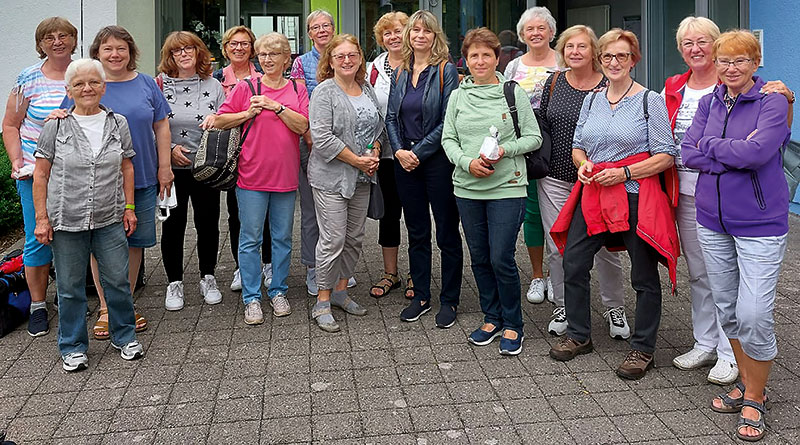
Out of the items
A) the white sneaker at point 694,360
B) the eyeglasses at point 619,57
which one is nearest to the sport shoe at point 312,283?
the white sneaker at point 694,360

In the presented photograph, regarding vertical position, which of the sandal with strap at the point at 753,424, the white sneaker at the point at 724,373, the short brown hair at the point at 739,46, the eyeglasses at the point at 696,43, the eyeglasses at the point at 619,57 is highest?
the eyeglasses at the point at 696,43

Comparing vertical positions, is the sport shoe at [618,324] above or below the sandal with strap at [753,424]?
above

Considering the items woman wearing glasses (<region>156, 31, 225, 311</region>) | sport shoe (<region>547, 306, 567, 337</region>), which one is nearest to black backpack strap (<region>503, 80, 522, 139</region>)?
sport shoe (<region>547, 306, 567, 337</region>)

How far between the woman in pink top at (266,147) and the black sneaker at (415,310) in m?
0.88

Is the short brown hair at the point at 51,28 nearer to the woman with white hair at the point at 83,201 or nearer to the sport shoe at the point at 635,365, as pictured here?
the woman with white hair at the point at 83,201

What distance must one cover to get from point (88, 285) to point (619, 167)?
4.20 meters

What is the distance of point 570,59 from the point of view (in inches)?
190

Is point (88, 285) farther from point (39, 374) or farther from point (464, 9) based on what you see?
point (464, 9)

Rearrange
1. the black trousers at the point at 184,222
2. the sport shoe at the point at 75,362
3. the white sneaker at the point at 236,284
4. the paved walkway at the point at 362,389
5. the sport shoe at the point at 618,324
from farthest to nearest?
the white sneaker at the point at 236,284 < the black trousers at the point at 184,222 < the sport shoe at the point at 618,324 < the sport shoe at the point at 75,362 < the paved walkway at the point at 362,389

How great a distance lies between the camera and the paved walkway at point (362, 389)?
3871mm

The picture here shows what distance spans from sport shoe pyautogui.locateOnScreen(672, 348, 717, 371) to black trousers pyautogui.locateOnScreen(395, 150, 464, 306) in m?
1.54

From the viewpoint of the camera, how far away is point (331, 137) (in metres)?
5.17

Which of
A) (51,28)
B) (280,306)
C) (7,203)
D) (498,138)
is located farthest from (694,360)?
(7,203)

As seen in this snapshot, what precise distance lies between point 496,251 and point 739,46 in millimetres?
1846
